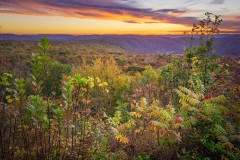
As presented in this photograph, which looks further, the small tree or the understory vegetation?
the small tree

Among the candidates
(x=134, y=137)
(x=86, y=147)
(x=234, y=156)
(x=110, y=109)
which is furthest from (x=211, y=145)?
(x=110, y=109)

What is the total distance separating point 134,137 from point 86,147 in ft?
5.69

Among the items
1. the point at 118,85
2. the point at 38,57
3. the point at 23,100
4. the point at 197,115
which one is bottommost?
the point at 118,85

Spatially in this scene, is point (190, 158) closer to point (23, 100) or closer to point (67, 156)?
point (67, 156)

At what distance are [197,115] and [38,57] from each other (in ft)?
14.5

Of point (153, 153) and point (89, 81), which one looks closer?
point (89, 81)

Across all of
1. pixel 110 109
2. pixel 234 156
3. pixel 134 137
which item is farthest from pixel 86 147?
pixel 110 109

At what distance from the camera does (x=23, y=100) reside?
4719mm

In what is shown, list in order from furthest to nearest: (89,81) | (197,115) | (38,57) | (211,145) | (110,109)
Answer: (110,109), (197,115), (211,145), (89,81), (38,57)

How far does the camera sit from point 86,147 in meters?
6.12

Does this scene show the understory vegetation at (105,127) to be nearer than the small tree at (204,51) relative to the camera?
Yes

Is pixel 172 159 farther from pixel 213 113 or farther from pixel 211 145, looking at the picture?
pixel 213 113

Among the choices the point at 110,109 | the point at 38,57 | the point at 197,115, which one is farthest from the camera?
the point at 110,109

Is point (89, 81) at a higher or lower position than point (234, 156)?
higher
